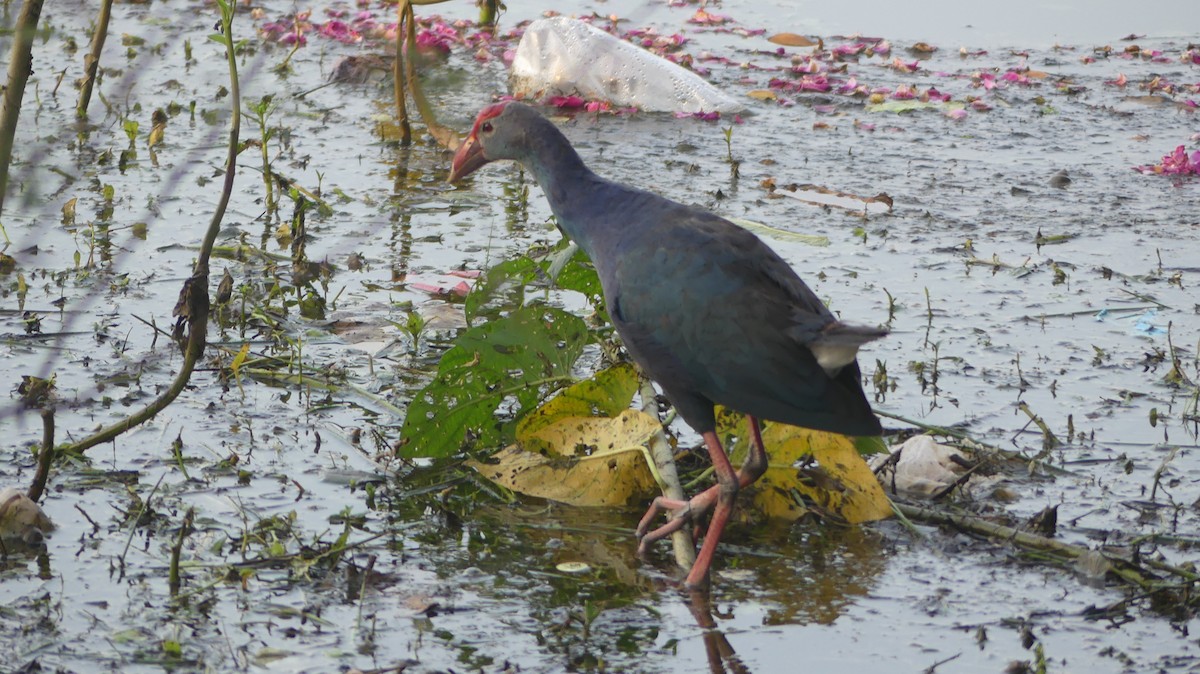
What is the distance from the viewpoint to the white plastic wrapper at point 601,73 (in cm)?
699

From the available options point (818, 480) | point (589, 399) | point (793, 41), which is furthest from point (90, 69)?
point (793, 41)

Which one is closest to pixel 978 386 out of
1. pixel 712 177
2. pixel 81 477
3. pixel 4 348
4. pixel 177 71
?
pixel 712 177

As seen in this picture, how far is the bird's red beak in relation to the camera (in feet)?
13.1

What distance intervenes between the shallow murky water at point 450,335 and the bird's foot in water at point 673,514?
74 mm

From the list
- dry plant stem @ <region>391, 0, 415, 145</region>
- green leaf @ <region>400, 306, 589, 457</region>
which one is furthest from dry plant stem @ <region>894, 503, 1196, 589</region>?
dry plant stem @ <region>391, 0, 415, 145</region>

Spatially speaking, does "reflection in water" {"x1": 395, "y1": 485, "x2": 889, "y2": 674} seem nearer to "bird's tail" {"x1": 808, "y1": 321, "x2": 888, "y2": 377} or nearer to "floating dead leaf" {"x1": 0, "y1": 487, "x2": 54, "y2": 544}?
"bird's tail" {"x1": 808, "y1": 321, "x2": 888, "y2": 377}

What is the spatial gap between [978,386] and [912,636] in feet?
5.02

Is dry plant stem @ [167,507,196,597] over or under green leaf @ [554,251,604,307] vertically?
under

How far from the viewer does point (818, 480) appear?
3.48 m

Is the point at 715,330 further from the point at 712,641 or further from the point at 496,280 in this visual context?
the point at 496,280

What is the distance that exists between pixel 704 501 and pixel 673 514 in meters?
0.09

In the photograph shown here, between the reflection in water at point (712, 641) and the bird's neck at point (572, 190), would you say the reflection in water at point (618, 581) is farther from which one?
the bird's neck at point (572, 190)

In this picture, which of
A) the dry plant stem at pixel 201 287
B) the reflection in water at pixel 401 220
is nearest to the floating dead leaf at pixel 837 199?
the reflection in water at pixel 401 220

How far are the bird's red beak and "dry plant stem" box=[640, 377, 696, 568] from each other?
0.82 m
